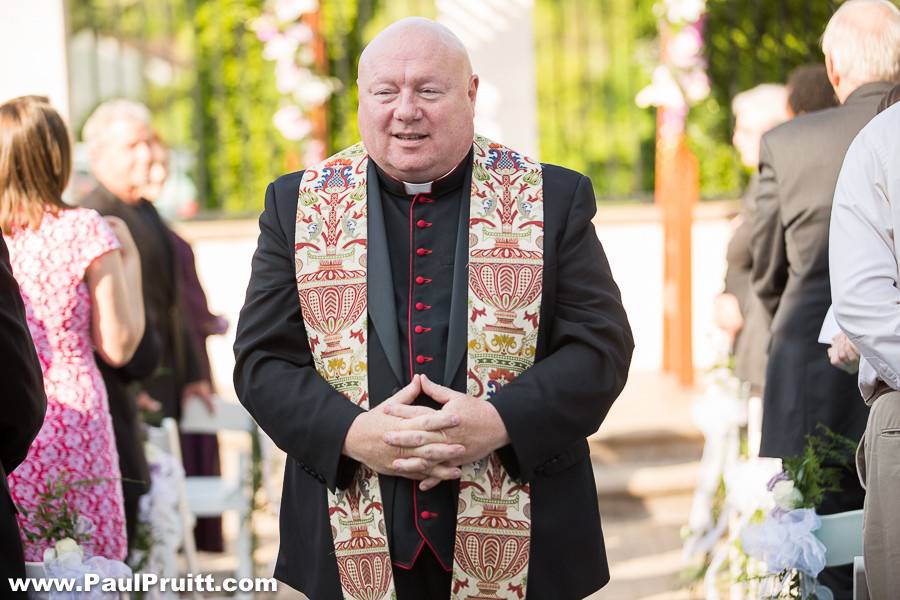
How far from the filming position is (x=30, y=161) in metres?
3.61

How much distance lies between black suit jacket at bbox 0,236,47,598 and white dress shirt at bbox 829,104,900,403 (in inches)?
64.2

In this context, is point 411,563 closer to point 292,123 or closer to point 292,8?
point 292,123

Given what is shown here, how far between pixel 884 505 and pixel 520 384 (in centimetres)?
78

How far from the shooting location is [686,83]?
27.9ft

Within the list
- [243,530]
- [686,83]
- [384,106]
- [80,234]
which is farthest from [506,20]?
[384,106]

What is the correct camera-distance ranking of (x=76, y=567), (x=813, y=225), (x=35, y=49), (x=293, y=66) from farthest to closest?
(x=293, y=66) → (x=35, y=49) → (x=813, y=225) → (x=76, y=567)

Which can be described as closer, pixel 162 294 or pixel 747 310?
pixel 747 310

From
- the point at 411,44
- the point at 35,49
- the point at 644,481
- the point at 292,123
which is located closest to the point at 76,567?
the point at 411,44

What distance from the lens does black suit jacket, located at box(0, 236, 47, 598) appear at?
8.00ft

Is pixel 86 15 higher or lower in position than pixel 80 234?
higher

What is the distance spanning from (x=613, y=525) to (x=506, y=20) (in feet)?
12.8

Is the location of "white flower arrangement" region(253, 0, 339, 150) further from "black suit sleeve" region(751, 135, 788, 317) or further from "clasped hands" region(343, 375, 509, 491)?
"clasped hands" region(343, 375, 509, 491)

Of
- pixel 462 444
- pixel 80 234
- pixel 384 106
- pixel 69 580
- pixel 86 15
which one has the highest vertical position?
pixel 86 15

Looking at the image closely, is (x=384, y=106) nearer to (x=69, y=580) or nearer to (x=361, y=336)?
(x=361, y=336)
